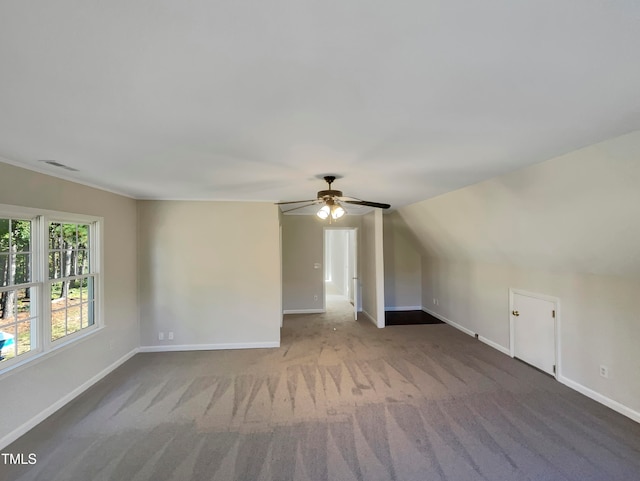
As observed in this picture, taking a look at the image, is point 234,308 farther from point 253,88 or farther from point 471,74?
point 471,74

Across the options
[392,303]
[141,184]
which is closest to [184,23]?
[141,184]

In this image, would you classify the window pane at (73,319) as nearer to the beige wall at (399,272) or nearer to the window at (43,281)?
the window at (43,281)

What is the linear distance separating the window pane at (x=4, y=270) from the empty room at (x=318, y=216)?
2 centimetres

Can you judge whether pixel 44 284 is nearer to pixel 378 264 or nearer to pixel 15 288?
pixel 15 288

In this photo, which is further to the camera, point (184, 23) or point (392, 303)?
point (392, 303)

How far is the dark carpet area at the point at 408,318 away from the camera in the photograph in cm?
613

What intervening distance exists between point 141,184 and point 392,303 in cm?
602

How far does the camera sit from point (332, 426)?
107 inches

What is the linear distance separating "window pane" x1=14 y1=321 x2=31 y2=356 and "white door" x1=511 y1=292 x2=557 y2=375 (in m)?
5.90

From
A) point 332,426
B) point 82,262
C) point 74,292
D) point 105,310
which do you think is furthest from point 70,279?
point 332,426

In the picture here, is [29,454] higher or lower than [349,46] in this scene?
lower

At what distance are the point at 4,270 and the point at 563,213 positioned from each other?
17.3 feet

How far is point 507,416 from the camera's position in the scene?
2859 millimetres

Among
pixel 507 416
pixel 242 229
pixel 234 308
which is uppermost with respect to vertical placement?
pixel 242 229
